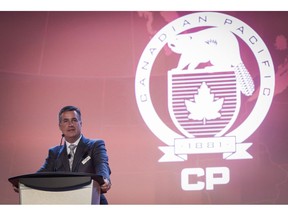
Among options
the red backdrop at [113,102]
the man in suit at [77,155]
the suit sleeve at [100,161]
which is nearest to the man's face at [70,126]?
the man in suit at [77,155]

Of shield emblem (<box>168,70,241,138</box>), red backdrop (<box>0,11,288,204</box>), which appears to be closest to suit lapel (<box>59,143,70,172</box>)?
red backdrop (<box>0,11,288,204</box>)

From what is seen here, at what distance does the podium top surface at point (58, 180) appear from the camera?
2.98 meters

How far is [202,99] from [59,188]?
8.62 ft

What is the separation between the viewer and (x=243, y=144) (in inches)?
209

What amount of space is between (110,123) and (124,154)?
1.01 feet

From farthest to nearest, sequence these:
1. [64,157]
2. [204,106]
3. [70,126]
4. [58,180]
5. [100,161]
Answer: [204,106]
[70,126]
[64,157]
[100,161]
[58,180]

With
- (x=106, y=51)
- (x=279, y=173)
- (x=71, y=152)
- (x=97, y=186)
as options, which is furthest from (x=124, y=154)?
(x=97, y=186)

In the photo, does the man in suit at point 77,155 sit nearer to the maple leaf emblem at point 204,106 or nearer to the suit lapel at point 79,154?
the suit lapel at point 79,154

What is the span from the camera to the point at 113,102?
5445 mm

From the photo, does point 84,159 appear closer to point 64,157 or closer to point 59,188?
point 64,157

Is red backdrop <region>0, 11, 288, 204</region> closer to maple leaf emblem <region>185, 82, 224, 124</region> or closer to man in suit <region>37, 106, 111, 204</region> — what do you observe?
maple leaf emblem <region>185, 82, 224, 124</region>

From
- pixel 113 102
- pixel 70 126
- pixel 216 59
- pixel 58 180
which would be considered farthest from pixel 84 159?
pixel 216 59

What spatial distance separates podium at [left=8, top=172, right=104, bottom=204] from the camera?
2.98 meters
